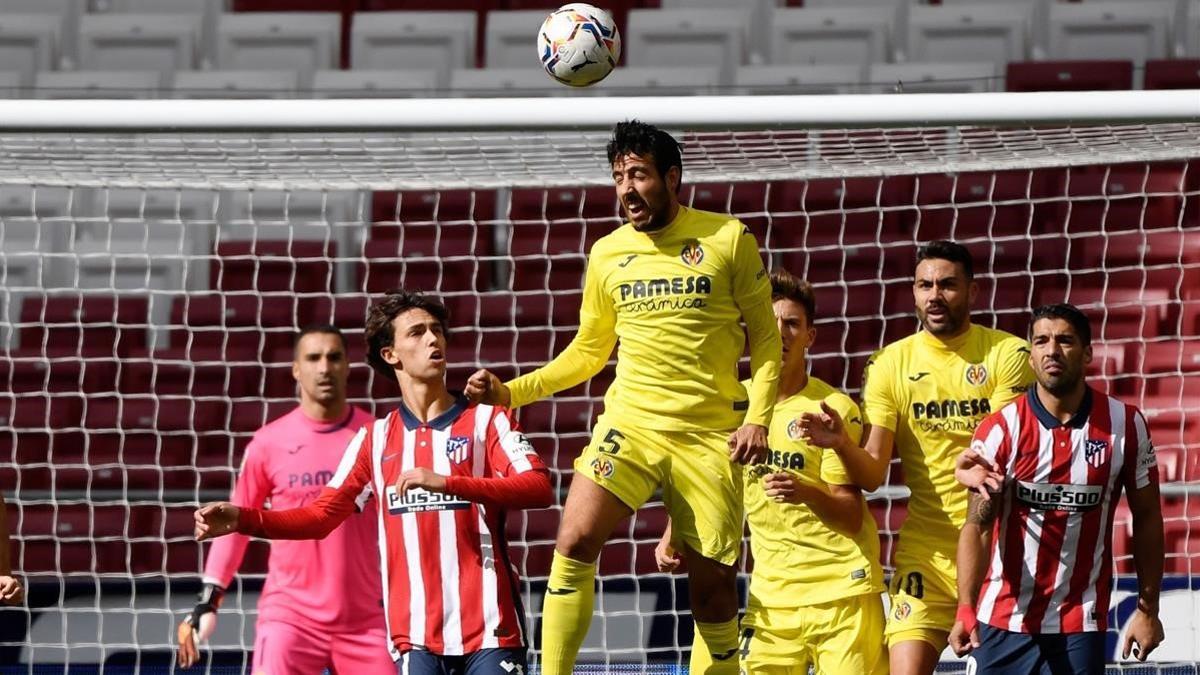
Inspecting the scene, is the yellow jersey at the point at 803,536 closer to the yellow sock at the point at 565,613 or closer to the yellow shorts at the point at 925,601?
the yellow shorts at the point at 925,601

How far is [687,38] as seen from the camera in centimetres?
1148

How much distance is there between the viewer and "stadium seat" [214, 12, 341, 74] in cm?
1195

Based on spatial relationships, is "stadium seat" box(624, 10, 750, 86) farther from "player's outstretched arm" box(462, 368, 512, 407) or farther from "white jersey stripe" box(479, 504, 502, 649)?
"white jersey stripe" box(479, 504, 502, 649)

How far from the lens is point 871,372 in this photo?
6262 millimetres

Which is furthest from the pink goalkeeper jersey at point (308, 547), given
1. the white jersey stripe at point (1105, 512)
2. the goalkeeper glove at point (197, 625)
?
the white jersey stripe at point (1105, 512)

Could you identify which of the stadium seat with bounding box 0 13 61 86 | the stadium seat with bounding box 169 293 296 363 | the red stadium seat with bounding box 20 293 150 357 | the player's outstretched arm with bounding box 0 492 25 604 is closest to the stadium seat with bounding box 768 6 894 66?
the stadium seat with bounding box 169 293 296 363

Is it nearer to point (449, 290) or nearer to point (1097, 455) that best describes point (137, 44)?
Answer: point (449, 290)

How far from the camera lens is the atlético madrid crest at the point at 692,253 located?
548cm

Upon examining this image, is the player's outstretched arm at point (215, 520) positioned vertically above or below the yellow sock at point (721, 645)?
above

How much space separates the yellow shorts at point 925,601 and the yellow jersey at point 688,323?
1.04m

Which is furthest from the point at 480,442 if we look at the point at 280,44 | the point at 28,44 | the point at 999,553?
the point at 28,44

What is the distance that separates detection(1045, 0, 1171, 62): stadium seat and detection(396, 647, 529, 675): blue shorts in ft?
23.2

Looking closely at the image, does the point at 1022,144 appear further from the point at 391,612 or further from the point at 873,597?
the point at 391,612

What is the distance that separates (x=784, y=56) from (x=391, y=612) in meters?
6.72
